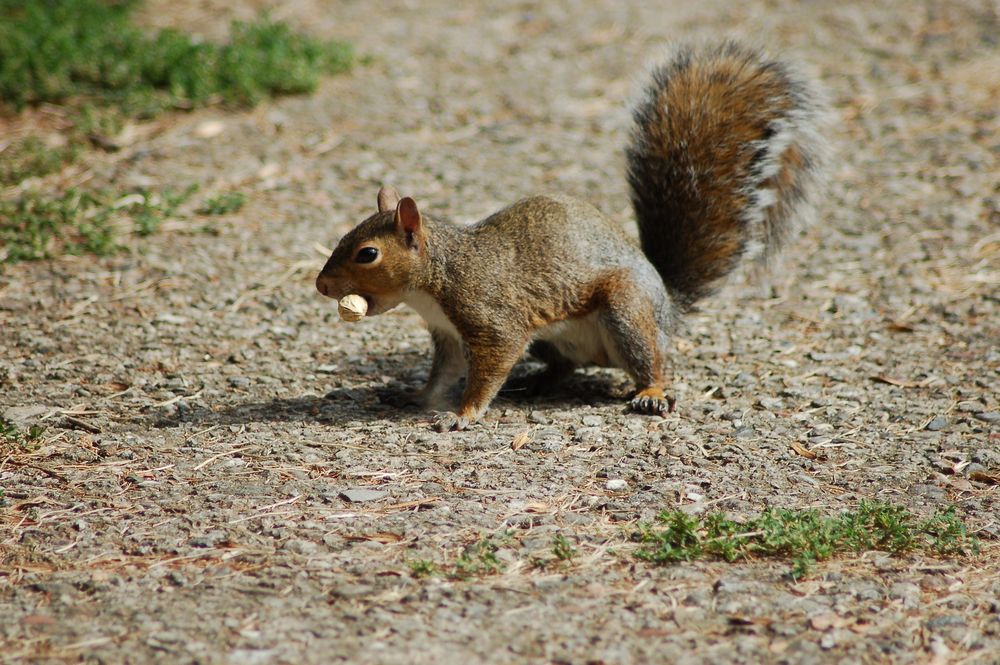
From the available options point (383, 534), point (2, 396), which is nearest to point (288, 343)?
point (2, 396)

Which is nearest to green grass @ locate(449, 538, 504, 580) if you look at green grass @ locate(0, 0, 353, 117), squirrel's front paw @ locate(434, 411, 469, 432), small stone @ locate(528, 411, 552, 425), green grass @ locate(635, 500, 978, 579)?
green grass @ locate(635, 500, 978, 579)

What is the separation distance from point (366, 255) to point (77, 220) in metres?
2.09

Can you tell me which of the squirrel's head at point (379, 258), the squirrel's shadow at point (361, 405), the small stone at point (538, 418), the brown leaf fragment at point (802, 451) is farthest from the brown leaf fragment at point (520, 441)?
the brown leaf fragment at point (802, 451)

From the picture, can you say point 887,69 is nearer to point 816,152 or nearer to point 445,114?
point 445,114

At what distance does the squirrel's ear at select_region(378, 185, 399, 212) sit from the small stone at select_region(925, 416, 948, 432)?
1878 mm

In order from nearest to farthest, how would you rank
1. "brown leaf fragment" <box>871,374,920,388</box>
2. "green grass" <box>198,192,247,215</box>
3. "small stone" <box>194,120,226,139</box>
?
1. "brown leaf fragment" <box>871,374,920,388</box>
2. "green grass" <box>198,192,247,215</box>
3. "small stone" <box>194,120,226,139</box>

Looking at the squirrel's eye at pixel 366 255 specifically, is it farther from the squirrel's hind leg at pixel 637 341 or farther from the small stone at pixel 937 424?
the small stone at pixel 937 424

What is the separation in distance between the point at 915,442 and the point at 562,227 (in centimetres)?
130

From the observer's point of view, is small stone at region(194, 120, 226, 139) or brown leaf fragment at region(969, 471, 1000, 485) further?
small stone at region(194, 120, 226, 139)

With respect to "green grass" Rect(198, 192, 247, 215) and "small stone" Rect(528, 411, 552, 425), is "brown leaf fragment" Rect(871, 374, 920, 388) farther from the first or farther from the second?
"green grass" Rect(198, 192, 247, 215)

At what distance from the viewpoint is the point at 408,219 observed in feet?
11.3

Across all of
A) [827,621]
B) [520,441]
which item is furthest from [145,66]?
[827,621]

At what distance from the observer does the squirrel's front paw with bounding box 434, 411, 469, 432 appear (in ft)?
11.3

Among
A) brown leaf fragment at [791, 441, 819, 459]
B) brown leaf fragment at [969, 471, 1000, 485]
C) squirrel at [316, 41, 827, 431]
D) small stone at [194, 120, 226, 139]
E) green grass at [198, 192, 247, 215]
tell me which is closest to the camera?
brown leaf fragment at [969, 471, 1000, 485]
